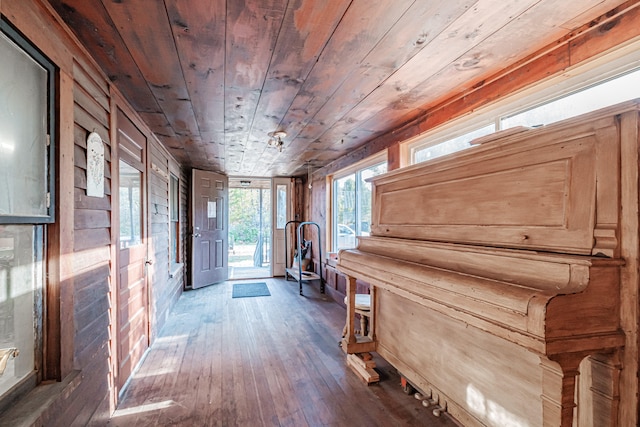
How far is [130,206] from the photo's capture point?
2.37m

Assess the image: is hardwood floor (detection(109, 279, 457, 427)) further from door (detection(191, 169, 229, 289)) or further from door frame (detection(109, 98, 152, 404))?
door (detection(191, 169, 229, 289))

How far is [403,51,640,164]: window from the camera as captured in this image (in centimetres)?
132

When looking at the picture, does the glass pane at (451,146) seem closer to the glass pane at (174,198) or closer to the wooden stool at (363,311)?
the wooden stool at (363,311)

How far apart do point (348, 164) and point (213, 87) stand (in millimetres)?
2398

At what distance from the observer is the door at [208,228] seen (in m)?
5.01

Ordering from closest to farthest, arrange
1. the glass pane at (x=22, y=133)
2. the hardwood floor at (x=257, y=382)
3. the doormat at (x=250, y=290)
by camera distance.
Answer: the glass pane at (x=22, y=133)
the hardwood floor at (x=257, y=382)
the doormat at (x=250, y=290)

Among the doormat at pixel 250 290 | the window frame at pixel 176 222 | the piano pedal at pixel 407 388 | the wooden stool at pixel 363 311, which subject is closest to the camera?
the piano pedal at pixel 407 388

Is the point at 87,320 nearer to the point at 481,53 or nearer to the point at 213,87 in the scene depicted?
the point at 213,87

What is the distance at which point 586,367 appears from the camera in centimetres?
103

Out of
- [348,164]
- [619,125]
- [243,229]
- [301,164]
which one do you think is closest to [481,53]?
[619,125]

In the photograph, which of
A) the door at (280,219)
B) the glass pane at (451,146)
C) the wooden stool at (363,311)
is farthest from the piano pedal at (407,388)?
the door at (280,219)

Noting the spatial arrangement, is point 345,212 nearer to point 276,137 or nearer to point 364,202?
point 364,202

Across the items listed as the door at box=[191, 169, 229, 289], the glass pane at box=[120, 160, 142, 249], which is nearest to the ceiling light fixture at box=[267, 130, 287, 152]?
the glass pane at box=[120, 160, 142, 249]

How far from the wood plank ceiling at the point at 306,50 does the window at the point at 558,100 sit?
21 centimetres
